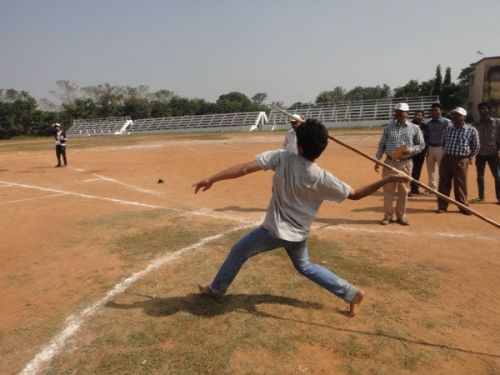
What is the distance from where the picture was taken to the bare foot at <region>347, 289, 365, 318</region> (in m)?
3.94

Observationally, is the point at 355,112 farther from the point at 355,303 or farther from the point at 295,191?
the point at 295,191

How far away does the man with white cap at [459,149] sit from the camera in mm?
7832

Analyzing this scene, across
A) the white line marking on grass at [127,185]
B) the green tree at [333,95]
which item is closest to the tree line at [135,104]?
the green tree at [333,95]

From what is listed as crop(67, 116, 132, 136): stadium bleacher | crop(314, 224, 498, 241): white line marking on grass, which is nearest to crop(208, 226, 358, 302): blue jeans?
crop(314, 224, 498, 241): white line marking on grass

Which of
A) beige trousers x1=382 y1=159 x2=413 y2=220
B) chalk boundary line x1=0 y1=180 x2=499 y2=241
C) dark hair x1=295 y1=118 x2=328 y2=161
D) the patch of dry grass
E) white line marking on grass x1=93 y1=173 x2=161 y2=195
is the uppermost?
dark hair x1=295 y1=118 x2=328 y2=161

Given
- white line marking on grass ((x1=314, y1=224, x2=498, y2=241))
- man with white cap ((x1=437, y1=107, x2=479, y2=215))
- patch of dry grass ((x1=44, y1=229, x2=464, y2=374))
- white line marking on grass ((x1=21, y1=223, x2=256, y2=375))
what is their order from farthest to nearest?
man with white cap ((x1=437, y1=107, x2=479, y2=215)), white line marking on grass ((x1=314, y1=224, x2=498, y2=241)), white line marking on grass ((x1=21, y1=223, x2=256, y2=375)), patch of dry grass ((x1=44, y1=229, x2=464, y2=374))

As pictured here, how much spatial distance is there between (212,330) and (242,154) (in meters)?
16.8

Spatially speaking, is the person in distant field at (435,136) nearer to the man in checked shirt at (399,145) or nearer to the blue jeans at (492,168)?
the blue jeans at (492,168)

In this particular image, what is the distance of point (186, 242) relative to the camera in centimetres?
635

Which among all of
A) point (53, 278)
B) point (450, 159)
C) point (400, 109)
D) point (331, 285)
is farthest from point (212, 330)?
point (450, 159)

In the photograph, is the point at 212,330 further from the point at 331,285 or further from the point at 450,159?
the point at 450,159

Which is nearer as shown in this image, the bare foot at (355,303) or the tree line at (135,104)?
the bare foot at (355,303)

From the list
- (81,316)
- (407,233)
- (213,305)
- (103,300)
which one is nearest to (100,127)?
(407,233)

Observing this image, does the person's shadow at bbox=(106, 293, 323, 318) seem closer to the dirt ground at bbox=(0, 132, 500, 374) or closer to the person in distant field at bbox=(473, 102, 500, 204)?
the dirt ground at bbox=(0, 132, 500, 374)
